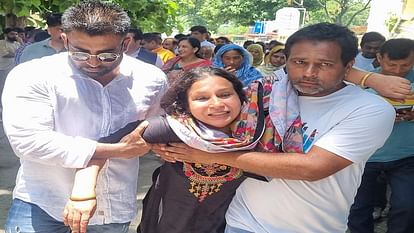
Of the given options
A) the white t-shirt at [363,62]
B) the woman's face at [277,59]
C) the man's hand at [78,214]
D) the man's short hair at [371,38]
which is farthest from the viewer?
the woman's face at [277,59]

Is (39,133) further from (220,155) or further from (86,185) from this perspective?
(220,155)

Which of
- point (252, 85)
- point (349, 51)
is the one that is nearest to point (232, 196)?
point (252, 85)

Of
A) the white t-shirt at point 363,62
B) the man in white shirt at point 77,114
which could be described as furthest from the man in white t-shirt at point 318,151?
the white t-shirt at point 363,62

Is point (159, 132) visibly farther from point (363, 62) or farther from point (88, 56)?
point (363, 62)

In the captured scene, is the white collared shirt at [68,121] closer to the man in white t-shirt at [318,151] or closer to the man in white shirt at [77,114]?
the man in white shirt at [77,114]

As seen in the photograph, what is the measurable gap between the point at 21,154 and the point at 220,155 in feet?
2.37

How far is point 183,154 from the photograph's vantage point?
1866 mm

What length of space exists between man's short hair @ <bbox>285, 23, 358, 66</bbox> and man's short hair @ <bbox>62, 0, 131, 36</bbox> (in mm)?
661

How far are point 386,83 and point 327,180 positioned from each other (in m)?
0.45

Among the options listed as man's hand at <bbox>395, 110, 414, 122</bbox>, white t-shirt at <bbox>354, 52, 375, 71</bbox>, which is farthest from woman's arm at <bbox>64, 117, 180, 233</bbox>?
white t-shirt at <bbox>354, 52, 375, 71</bbox>

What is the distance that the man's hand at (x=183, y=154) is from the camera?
6.06 feet

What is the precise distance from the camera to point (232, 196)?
2.11 m

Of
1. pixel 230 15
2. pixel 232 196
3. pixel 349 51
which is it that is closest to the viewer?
pixel 349 51

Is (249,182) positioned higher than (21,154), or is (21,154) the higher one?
(21,154)
